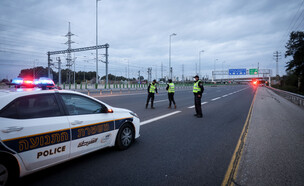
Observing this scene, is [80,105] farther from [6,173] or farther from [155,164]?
[155,164]

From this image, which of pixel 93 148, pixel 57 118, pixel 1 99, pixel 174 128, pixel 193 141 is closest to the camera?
pixel 1 99

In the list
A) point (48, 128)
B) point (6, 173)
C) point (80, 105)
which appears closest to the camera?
point (6, 173)

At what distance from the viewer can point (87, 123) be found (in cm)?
342

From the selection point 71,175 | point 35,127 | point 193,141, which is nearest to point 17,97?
point 35,127

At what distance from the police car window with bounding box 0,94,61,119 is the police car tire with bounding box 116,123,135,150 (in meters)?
1.44

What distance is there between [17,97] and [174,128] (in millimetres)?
4562

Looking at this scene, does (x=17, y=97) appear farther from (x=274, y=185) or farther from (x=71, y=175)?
(x=274, y=185)

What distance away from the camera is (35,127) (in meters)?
2.68

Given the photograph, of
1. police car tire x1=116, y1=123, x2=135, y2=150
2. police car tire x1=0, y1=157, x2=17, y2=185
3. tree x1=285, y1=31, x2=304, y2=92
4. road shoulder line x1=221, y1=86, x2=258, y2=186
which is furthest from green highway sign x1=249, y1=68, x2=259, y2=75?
police car tire x1=0, y1=157, x2=17, y2=185

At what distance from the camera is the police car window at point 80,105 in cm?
341

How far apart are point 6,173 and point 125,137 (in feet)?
7.44

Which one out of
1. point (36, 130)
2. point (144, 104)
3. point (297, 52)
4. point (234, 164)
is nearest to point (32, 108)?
point (36, 130)

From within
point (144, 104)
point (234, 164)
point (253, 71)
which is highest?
point (253, 71)

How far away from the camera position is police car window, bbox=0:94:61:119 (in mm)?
2631
